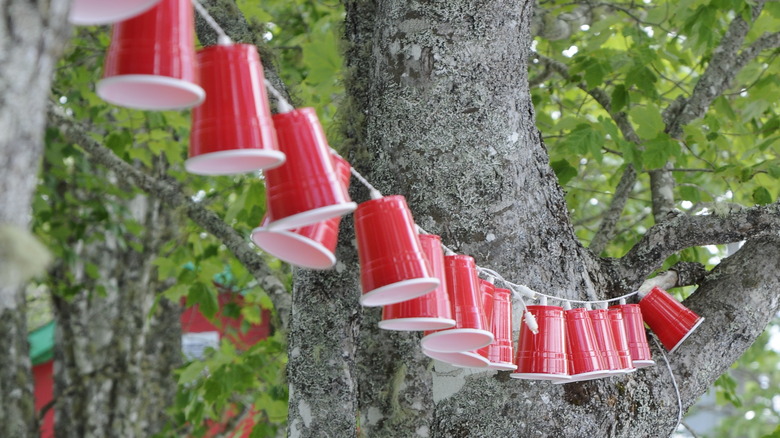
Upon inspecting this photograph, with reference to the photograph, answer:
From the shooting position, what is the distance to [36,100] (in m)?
0.85

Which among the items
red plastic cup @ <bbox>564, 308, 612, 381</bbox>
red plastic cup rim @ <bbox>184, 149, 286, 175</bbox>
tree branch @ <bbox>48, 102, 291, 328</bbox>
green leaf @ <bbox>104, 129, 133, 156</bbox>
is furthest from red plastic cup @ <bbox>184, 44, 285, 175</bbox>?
green leaf @ <bbox>104, 129, 133, 156</bbox>

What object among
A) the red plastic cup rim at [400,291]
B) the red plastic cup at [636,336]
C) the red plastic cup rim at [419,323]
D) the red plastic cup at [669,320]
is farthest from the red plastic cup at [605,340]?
the red plastic cup rim at [400,291]

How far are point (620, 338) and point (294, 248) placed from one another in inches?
40.6

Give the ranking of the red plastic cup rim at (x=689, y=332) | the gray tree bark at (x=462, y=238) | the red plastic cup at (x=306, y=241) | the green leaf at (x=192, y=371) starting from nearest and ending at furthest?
the red plastic cup at (x=306, y=241) → the gray tree bark at (x=462, y=238) → the red plastic cup rim at (x=689, y=332) → the green leaf at (x=192, y=371)

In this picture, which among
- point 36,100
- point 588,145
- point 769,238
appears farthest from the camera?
point 588,145

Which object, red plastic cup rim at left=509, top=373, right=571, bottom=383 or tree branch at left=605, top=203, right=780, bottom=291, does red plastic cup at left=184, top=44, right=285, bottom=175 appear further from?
tree branch at left=605, top=203, right=780, bottom=291

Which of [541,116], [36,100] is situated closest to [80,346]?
[541,116]

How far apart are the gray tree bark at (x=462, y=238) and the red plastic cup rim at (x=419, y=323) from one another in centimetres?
52

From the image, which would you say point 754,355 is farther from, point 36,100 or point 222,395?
point 36,100

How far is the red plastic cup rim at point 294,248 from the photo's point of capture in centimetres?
135

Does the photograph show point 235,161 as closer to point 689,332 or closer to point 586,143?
point 689,332

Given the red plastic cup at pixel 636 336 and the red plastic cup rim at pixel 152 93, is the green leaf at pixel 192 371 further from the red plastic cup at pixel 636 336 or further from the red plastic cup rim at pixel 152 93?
the red plastic cup rim at pixel 152 93

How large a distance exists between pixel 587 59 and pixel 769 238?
1534 millimetres

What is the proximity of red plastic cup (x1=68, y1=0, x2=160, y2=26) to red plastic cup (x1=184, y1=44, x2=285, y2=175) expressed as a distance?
0.23m
